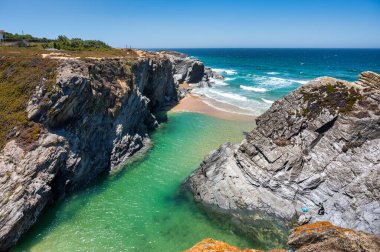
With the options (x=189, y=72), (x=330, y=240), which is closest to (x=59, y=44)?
(x=189, y=72)

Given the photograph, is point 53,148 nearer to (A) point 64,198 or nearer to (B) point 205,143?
(A) point 64,198

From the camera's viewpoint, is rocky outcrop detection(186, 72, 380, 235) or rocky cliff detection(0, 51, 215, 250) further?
rocky cliff detection(0, 51, 215, 250)

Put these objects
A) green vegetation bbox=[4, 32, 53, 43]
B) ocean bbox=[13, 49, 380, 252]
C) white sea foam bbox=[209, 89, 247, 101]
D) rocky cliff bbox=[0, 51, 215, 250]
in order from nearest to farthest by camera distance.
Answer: ocean bbox=[13, 49, 380, 252] < rocky cliff bbox=[0, 51, 215, 250] < green vegetation bbox=[4, 32, 53, 43] < white sea foam bbox=[209, 89, 247, 101]

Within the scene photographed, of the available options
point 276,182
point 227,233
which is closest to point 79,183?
point 227,233

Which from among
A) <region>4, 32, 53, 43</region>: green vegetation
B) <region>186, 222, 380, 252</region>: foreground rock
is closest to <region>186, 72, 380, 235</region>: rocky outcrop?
<region>186, 222, 380, 252</region>: foreground rock

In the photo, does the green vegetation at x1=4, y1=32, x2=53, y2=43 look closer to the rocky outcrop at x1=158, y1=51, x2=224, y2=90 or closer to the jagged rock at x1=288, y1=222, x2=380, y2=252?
the rocky outcrop at x1=158, y1=51, x2=224, y2=90

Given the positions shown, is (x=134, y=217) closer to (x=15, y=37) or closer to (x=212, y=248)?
(x=212, y=248)

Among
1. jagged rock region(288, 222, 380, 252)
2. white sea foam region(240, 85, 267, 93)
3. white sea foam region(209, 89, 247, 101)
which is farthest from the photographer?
white sea foam region(240, 85, 267, 93)
